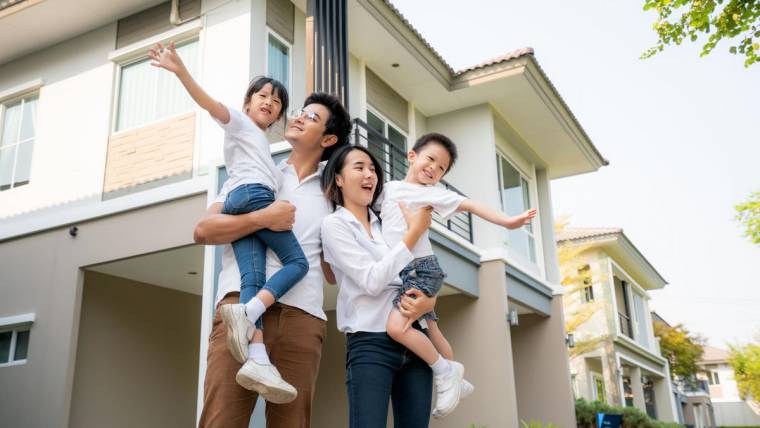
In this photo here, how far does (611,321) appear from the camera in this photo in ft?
61.6

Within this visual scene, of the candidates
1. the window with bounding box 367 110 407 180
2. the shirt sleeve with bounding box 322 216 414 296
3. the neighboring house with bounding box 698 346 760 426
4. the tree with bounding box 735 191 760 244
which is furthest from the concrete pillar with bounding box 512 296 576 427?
the neighboring house with bounding box 698 346 760 426

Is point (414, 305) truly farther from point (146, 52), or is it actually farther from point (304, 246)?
point (146, 52)

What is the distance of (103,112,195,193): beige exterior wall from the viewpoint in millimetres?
7961

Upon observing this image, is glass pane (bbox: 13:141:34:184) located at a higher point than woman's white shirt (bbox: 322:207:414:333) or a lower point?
higher

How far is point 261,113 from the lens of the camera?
2.95 meters

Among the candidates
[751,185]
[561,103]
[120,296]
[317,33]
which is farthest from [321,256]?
[751,185]

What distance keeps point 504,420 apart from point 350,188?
23.5 ft

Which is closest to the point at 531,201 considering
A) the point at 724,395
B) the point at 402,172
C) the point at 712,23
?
the point at 402,172

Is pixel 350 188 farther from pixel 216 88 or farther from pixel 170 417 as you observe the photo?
pixel 170 417

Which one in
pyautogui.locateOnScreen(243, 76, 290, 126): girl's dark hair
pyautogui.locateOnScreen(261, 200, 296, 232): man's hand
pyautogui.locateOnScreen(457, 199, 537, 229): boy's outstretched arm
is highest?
pyautogui.locateOnScreen(243, 76, 290, 126): girl's dark hair

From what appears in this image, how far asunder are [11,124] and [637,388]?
17.7 meters

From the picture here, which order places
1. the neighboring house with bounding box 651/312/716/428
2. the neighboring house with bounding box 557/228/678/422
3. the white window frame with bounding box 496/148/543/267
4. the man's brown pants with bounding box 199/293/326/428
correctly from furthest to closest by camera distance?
the neighboring house with bounding box 651/312/716/428
the neighboring house with bounding box 557/228/678/422
the white window frame with bounding box 496/148/543/267
the man's brown pants with bounding box 199/293/326/428

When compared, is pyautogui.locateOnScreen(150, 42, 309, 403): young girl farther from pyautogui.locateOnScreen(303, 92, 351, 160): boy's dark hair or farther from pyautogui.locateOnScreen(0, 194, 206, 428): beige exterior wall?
pyautogui.locateOnScreen(0, 194, 206, 428): beige exterior wall

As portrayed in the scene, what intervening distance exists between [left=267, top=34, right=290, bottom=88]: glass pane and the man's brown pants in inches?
→ 235
